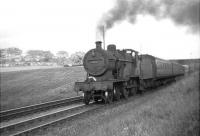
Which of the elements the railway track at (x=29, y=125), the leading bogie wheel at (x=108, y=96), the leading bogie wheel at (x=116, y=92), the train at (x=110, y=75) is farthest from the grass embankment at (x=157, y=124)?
the leading bogie wheel at (x=116, y=92)

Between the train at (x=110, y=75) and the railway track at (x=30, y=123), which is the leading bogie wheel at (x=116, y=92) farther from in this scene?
the railway track at (x=30, y=123)

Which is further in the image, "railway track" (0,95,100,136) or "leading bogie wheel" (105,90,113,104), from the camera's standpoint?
"leading bogie wheel" (105,90,113,104)

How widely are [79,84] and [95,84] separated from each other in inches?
38.6

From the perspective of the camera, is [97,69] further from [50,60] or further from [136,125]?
[50,60]

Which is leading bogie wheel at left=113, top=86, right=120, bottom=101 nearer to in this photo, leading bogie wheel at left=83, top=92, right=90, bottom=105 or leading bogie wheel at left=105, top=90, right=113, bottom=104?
leading bogie wheel at left=105, top=90, right=113, bottom=104

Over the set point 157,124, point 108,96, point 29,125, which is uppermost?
point 108,96

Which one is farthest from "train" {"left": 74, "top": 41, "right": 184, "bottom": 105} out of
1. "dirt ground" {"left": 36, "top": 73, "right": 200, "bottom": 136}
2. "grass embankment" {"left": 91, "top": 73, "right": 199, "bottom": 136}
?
"grass embankment" {"left": 91, "top": 73, "right": 199, "bottom": 136}

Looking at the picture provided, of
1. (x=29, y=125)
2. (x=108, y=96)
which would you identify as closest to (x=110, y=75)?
(x=108, y=96)

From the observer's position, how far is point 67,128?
24.9 ft

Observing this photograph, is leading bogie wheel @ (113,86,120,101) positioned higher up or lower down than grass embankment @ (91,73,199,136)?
higher up

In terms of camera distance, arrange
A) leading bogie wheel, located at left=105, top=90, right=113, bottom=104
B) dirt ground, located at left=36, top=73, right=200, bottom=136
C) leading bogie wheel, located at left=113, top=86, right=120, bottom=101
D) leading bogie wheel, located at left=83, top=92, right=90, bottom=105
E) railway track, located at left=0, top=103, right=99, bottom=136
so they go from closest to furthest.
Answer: dirt ground, located at left=36, top=73, right=200, bottom=136 < railway track, located at left=0, top=103, right=99, bottom=136 < leading bogie wheel, located at left=105, top=90, right=113, bottom=104 < leading bogie wheel, located at left=83, top=92, right=90, bottom=105 < leading bogie wheel, located at left=113, top=86, right=120, bottom=101

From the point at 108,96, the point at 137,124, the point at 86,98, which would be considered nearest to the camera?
the point at 137,124

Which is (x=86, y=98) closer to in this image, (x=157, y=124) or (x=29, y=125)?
(x=29, y=125)

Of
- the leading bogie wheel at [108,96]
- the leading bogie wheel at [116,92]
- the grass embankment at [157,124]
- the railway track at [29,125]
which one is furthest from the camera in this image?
the leading bogie wheel at [116,92]
